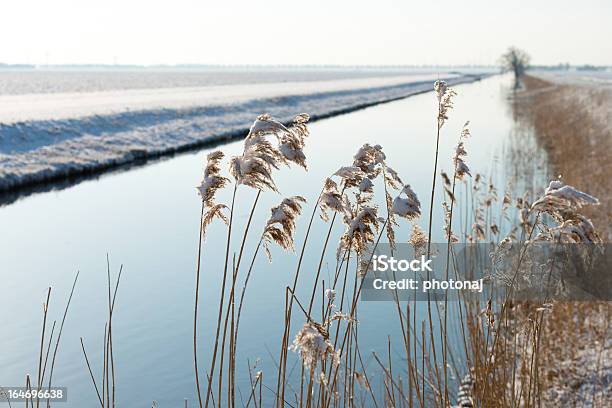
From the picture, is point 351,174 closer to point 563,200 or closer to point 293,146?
point 293,146

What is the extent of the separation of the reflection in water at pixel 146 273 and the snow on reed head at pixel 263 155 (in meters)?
3.08

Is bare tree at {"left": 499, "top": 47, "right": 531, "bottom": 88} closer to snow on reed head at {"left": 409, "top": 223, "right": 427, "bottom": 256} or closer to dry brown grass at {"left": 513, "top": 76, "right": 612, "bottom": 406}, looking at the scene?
dry brown grass at {"left": 513, "top": 76, "right": 612, "bottom": 406}

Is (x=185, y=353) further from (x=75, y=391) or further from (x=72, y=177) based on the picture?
(x=72, y=177)

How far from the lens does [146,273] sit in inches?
440

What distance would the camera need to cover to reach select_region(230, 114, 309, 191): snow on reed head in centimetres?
260

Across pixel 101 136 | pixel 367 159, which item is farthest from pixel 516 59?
pixel 367 159

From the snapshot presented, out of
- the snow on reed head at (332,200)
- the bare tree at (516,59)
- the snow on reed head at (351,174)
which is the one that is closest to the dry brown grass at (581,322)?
the snow on reed head at (351,174)

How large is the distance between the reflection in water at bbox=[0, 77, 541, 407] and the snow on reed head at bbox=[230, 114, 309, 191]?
3.08 metres

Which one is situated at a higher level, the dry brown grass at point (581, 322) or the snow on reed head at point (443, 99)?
the snow on reed head at point (443, 99)

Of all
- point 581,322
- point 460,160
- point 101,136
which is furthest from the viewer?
point 101,136

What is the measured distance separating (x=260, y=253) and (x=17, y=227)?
5.84 meters

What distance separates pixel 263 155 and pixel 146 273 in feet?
29.4

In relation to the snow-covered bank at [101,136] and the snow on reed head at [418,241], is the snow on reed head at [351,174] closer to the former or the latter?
the snow on reed head at [418,241]

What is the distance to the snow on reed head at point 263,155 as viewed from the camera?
260cm
